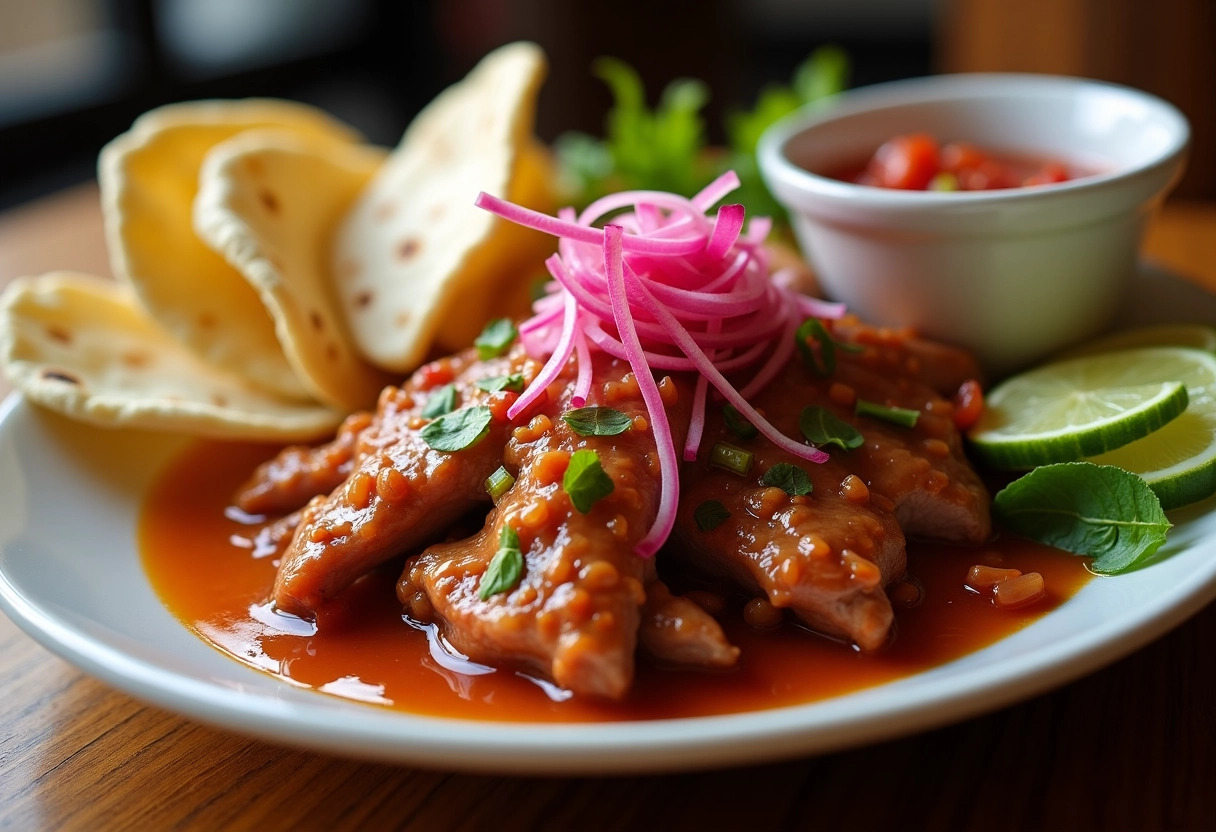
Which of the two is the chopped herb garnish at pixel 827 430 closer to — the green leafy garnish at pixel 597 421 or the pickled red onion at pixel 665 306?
the pickled red onion at pixel 665 306

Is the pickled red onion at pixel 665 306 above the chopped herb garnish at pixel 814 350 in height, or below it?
above

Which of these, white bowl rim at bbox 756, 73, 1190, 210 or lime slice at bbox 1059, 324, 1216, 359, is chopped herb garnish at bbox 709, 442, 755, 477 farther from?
lime slice at bbox 1059, 324, 1216, 359

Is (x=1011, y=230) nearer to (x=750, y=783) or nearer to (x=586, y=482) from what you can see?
(x=586, y=482)

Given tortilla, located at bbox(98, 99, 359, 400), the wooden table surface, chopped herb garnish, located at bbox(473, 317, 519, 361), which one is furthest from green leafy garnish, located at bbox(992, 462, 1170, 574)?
tortilla, located at bbox(98, 99, 359, 400)

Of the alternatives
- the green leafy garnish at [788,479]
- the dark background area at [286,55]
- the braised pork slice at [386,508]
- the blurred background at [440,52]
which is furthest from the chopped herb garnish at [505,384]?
the dark background area at [286,55]

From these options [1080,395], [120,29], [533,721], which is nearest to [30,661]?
[533,721]

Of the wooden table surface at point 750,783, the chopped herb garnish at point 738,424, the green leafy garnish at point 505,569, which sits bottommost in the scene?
the wooden table surface at point 750,783

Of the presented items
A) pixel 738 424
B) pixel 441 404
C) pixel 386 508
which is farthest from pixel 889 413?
pixel 386 508
